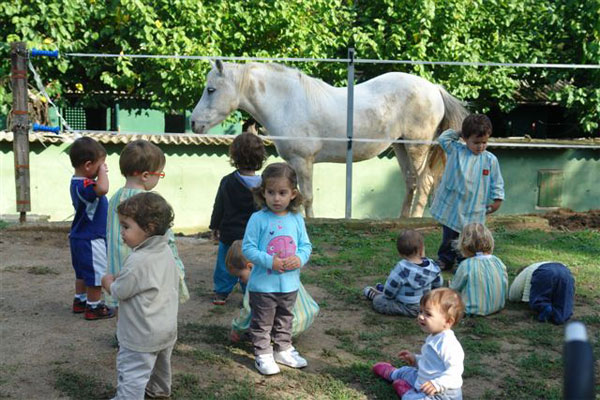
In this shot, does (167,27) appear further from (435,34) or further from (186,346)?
(186,346)

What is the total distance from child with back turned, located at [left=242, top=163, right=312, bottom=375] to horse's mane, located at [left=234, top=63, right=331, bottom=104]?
397 centimetres

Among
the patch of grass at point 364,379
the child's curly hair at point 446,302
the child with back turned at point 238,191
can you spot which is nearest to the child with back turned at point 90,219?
the child with back turned at point 238,191

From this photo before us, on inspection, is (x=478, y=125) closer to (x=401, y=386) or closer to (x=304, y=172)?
(x=401, y=386)

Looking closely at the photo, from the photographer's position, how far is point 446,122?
27.2 ft

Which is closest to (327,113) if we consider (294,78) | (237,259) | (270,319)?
(294,78)

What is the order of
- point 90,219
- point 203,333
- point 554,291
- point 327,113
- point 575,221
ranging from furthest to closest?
1. point 575,221
2. point 327,113
3. point 554,291
4. point 90,219
5. point 203,333

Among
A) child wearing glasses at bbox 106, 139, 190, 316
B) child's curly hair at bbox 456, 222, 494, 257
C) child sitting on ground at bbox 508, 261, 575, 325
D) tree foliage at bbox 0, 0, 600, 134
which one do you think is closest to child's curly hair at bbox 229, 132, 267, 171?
child wearing glasses at bbox 106, 139, 190, 316

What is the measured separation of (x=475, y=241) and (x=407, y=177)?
12.9 feet

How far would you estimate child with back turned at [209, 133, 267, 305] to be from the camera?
4195mm

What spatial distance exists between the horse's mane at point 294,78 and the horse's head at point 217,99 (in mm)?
115

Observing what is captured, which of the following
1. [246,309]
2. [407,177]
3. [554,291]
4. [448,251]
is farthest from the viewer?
[407,177]

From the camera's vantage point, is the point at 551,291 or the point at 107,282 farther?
the point at 551,291

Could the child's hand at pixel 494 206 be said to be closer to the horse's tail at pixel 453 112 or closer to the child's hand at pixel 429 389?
the child's hand at pixel 429 389

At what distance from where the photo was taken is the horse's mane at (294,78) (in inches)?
290
